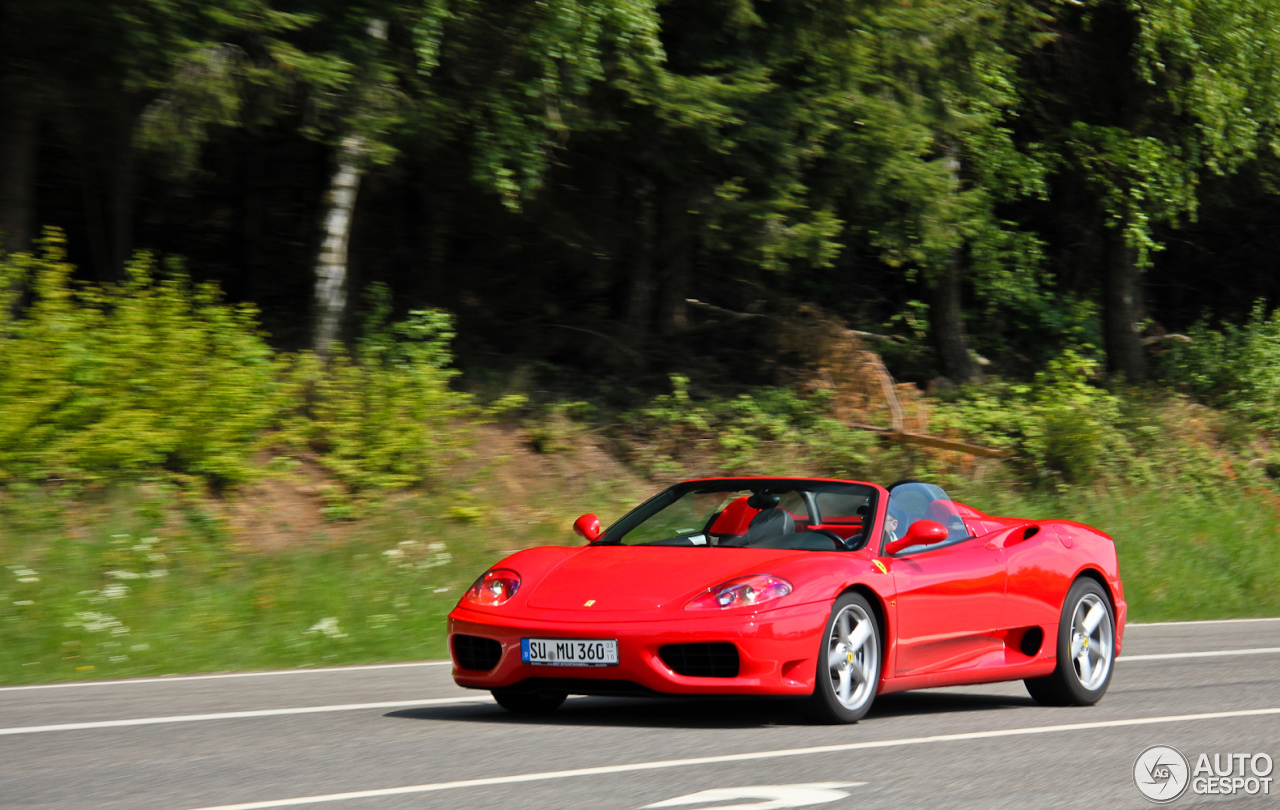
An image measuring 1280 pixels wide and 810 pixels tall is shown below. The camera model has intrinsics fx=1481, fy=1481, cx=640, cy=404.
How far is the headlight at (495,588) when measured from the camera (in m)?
7.24

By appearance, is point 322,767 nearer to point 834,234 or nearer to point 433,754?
point 433,754

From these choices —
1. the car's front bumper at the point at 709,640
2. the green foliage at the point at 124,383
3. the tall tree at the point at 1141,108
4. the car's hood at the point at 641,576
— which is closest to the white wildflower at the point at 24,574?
the green foliage at the point at 124,383

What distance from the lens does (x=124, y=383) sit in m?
13.4

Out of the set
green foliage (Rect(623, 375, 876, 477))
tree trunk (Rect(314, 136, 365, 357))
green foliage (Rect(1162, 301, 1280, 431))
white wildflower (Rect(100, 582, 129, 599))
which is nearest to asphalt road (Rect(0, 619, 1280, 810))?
white wildflower (Rect(100, 582, 129, 599))

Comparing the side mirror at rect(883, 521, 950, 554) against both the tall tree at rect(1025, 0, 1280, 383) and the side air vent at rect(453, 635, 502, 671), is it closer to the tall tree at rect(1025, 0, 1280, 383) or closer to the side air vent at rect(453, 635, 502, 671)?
the side air vent at rect(453, 635, 502, 671)

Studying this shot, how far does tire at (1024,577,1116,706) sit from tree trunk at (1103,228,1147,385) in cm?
1572

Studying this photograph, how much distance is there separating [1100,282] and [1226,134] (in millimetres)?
3767

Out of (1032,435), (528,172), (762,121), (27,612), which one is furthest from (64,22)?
(1032,435)

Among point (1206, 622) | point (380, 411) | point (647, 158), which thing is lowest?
point (1206, 622)

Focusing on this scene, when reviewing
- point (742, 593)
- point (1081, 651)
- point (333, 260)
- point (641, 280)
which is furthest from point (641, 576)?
point (641, 280)

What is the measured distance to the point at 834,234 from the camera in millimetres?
17500

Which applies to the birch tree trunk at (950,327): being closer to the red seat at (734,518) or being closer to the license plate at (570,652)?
the red seat at (734,518)

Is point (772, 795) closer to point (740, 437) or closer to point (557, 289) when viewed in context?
point (740, 437)

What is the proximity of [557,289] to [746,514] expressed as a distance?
12663 mm
